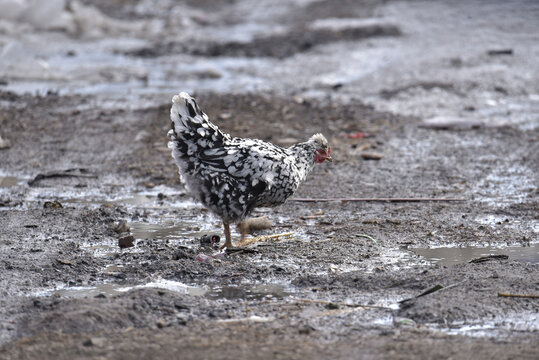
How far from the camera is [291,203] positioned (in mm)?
6887

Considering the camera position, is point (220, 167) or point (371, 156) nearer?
point (220, 167)

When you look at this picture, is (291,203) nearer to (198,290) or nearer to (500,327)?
(198,290)

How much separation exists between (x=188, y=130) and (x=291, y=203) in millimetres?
1827

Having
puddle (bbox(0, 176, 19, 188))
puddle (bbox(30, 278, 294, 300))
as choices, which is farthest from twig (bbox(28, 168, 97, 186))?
puddle (bbox(30, 278, 294, 300))

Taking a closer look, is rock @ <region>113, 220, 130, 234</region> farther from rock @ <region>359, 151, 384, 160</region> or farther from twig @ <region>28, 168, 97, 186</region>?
rock @ <region>359, 151, 384, 160</region>

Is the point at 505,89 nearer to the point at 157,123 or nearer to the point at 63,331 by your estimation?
the point at 157,123

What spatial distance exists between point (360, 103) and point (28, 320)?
23.8 ft

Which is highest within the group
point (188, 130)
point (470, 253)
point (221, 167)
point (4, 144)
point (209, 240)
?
point (188, 130)

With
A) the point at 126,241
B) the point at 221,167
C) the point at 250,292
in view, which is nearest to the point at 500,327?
the point at 250,292

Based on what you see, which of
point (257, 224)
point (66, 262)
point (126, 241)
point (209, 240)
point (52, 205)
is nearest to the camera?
point (66, 262)

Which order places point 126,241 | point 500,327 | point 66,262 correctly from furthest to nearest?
point 126,241 → point 66,262 → point 500,327

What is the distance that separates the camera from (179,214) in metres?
6.59

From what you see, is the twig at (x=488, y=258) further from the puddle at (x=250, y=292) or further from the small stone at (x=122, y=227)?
the small stone at (x=122, y=227)

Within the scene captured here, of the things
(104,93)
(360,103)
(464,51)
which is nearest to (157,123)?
(104,93)
